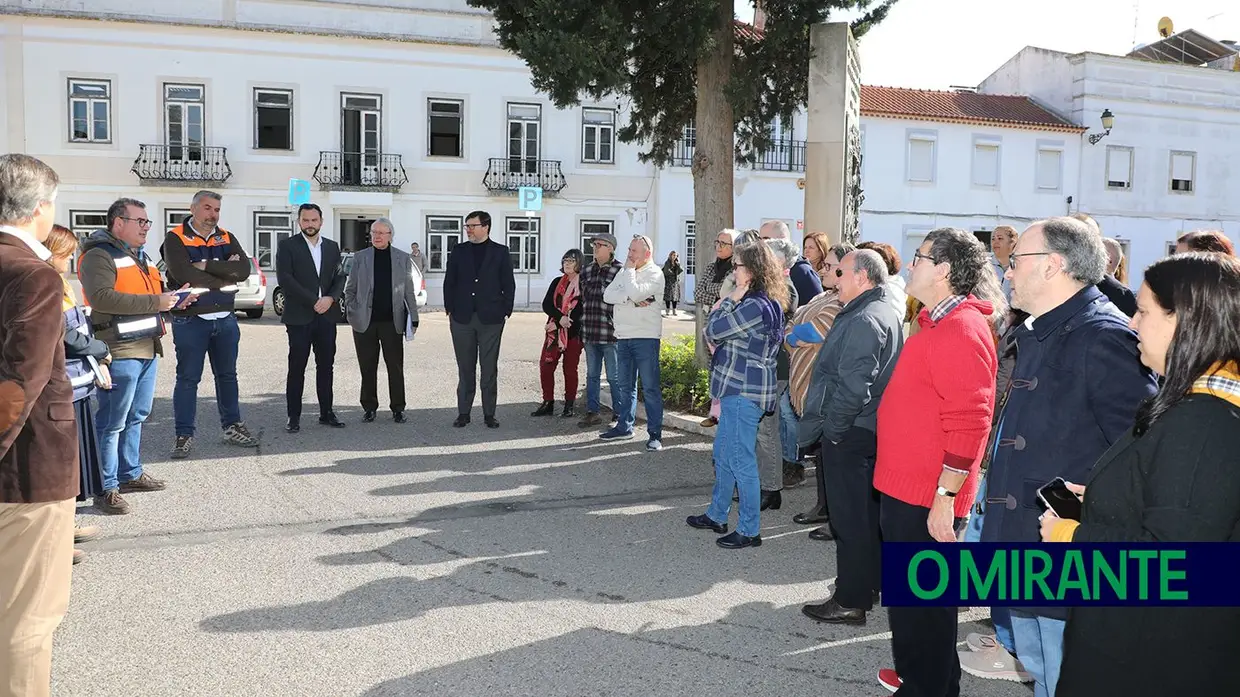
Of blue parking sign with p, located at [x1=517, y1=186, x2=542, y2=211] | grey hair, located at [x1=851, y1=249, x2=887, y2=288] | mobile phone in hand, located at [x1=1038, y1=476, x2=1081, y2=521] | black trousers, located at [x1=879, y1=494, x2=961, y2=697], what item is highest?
blue parking sign with p, located at [x1=517, y1=186, x2=542, y2=211]

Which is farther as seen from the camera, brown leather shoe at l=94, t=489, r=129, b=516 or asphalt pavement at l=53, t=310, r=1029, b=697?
brown leather shoe at l=94, t=489, r=129, b=516

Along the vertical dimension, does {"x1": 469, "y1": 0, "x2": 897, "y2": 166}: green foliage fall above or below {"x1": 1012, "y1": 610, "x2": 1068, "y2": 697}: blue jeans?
above

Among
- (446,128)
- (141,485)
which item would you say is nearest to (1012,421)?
(141,485)

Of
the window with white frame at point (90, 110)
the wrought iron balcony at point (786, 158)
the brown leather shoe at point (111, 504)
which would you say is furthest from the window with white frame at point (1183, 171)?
the brown leather shoe at point (111, 504)

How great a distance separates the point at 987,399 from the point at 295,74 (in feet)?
96.4

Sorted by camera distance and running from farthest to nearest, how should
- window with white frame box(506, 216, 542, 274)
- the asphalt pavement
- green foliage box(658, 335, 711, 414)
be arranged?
window with white frame box(506, 216, 542, 274) < green foliage box(658, 335, 711, 414) < the asphalt pavement

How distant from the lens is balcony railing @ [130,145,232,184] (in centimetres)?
2917

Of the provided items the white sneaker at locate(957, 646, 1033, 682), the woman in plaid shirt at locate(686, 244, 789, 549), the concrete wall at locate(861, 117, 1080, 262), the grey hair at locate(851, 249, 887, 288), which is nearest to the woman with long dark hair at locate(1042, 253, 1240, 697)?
the white sneaker at locate(957, 646, 1033, 682)

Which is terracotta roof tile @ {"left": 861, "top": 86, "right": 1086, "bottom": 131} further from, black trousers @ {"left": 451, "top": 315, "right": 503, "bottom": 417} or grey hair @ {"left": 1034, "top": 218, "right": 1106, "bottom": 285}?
grey hair @ {"left": 1034, "top": 218, "right": 1106, "bottom": 285}

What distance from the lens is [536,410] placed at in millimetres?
11289

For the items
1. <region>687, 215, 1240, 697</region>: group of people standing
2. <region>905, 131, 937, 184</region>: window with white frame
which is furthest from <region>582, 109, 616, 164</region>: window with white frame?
<region>687, 215, 1240, 697</region>: group of people standing

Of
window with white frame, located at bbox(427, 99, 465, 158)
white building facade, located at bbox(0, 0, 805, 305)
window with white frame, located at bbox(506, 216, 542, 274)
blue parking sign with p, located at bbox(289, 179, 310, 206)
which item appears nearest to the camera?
blue parking sign with p, located at bbox(289, 179, 310, 206)

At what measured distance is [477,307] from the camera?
10.4 m

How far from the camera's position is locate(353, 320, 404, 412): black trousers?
10430mm
